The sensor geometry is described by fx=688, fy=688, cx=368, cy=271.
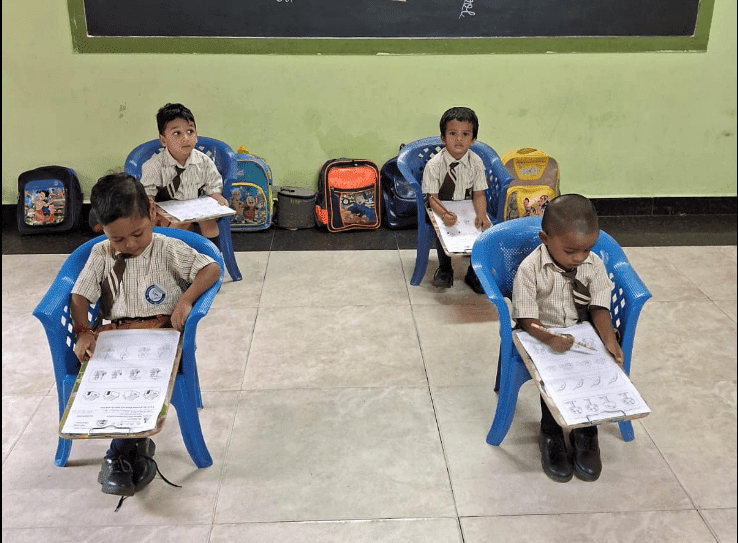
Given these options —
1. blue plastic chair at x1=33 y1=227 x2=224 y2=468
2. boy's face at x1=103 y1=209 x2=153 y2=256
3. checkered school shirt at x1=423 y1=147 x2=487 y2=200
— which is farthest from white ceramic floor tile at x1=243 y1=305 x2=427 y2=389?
boy's face at x1=103 y1=209 x2=153 y2=256

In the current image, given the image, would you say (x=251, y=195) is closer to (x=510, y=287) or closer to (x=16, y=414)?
(x=16, y=414)

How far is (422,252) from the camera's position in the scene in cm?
368

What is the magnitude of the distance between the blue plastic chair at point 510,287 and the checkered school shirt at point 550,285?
72 millimetres

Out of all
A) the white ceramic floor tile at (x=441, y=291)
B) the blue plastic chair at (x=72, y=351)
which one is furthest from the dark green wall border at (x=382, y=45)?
the blue plastic chair at (x=72, y=351)

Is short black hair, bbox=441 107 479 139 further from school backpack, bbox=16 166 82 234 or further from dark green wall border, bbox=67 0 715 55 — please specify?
school backpack, bbox=16 166 82 234

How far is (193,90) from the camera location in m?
4.42

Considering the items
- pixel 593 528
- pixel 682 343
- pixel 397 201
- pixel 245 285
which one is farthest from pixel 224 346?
pixel 682 343

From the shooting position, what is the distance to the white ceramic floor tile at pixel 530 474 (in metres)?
2.17

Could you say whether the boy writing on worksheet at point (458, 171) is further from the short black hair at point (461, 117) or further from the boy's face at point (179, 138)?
the boy's face at point (179, 138)

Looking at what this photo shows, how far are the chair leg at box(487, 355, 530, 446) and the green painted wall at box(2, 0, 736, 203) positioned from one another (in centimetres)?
261

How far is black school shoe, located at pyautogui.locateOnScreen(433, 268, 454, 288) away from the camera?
3.65m

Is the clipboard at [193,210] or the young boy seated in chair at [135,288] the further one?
the clipboard at [193,210]

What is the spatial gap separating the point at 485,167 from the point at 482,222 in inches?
19.0

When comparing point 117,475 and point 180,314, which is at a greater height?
point 180,314
